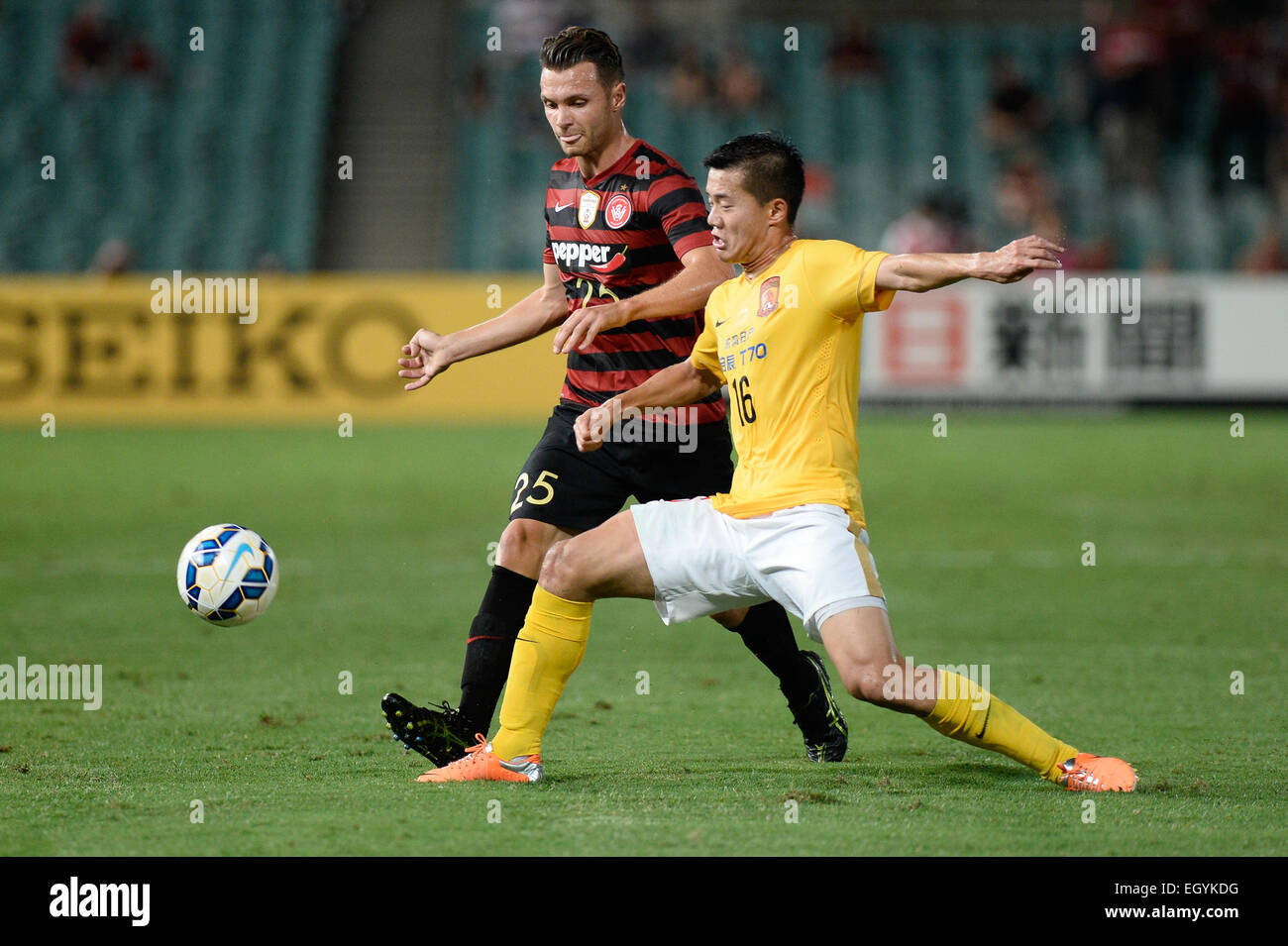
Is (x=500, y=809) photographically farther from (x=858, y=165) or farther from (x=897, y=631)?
(x=858, y=165)

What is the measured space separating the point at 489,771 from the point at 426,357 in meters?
1.40

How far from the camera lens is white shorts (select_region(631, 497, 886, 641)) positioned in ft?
14.8

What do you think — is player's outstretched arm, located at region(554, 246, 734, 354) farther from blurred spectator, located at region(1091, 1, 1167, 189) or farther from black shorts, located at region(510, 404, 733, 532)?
blurred spectator, located at region(1091, 1, 1167, 189)

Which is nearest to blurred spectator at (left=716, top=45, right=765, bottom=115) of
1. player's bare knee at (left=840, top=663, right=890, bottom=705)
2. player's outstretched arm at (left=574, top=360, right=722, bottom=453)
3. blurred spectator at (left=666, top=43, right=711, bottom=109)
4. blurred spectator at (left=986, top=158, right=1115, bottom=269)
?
blurred spectator at (left=666, top=43, right=711, bottom=109)

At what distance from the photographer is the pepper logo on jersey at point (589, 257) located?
534cm

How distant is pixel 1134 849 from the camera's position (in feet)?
13.4

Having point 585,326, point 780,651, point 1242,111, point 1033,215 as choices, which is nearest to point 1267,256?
point 1033,215

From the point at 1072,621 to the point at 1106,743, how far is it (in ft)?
8.62

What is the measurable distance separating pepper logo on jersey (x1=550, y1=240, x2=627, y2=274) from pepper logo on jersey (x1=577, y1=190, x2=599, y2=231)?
72 millimetres

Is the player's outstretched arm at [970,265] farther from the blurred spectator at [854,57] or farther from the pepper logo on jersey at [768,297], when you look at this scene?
the blurred spectator at [854,57]

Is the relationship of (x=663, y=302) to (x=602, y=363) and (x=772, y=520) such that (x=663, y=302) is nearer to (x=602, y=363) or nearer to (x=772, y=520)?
(x=602, y=363)

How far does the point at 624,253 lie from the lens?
17.5 ft

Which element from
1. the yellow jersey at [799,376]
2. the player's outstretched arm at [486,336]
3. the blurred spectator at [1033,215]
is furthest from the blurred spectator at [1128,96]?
the yellow jersey at [799,376]
